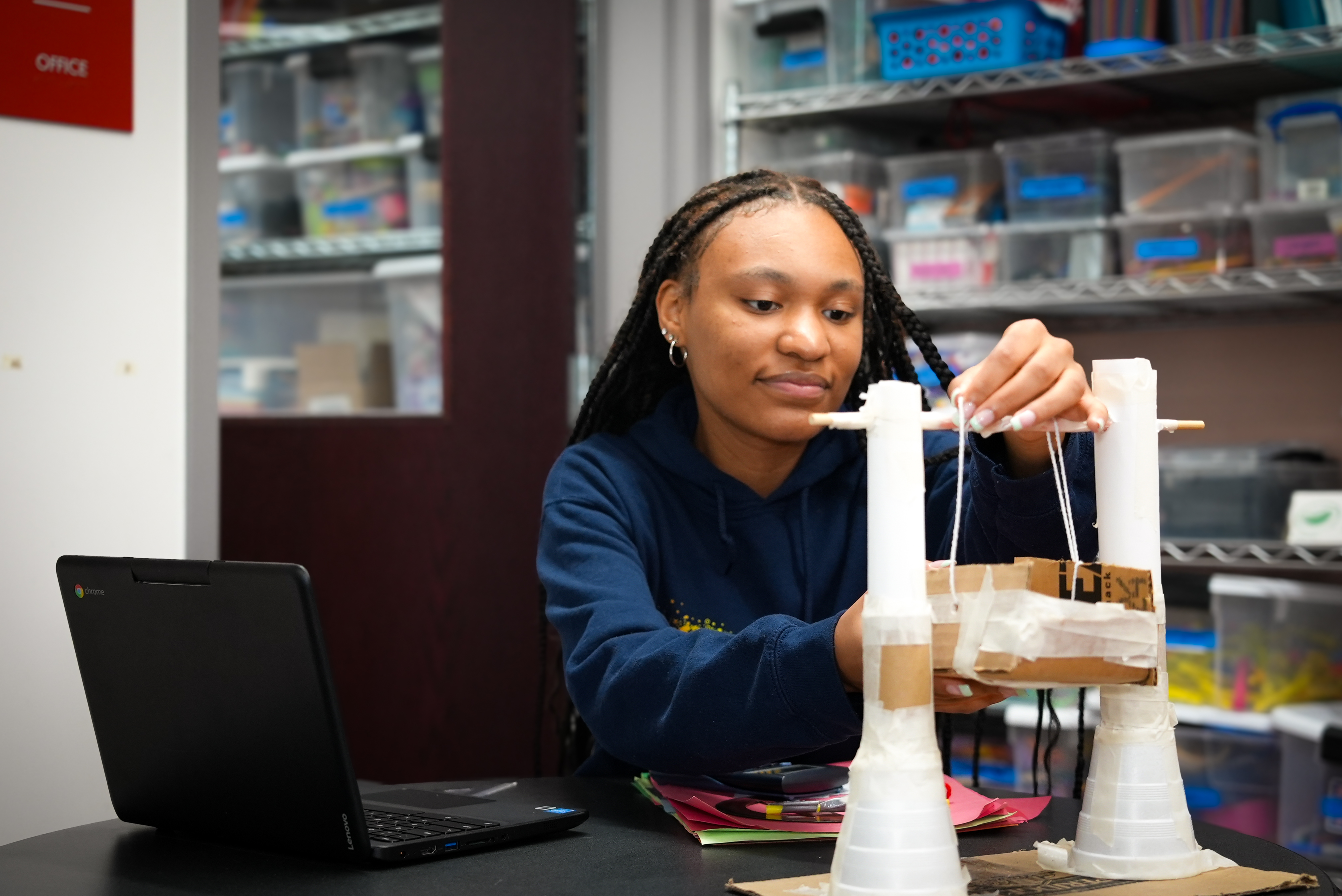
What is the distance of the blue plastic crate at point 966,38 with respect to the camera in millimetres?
2223

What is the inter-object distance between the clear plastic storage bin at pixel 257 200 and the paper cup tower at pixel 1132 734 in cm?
248

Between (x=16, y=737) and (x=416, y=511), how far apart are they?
3.31ft

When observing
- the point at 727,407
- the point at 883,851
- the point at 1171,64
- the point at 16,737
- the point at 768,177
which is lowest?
the point at 16,737

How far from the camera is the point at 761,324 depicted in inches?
49.9

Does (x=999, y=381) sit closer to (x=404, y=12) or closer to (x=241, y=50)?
(x=404, y=12)

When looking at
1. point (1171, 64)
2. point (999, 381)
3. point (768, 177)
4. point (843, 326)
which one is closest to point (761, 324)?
point (843, 326)

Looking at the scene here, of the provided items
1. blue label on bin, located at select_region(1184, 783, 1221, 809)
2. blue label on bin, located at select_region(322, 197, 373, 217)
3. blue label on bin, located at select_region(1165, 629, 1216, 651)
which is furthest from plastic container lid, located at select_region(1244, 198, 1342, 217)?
blue label on bin, located at select_region(322, 197, 373, 217)

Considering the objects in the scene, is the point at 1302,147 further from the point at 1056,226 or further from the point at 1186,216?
the point at 1056,226

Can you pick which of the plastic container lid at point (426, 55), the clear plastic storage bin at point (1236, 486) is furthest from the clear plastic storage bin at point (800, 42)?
the clear plastic storage bin at point (1236, 486)

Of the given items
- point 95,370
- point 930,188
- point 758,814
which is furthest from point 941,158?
point 758,814

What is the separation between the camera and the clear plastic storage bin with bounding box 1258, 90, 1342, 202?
2055 millimetres

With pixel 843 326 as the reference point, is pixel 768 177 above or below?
above

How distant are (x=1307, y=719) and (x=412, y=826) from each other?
1514 mm

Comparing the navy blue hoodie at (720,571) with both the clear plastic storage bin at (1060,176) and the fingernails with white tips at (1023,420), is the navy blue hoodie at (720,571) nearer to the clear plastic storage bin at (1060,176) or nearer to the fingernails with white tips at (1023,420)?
the fingernails with white tips at (1023,420)
